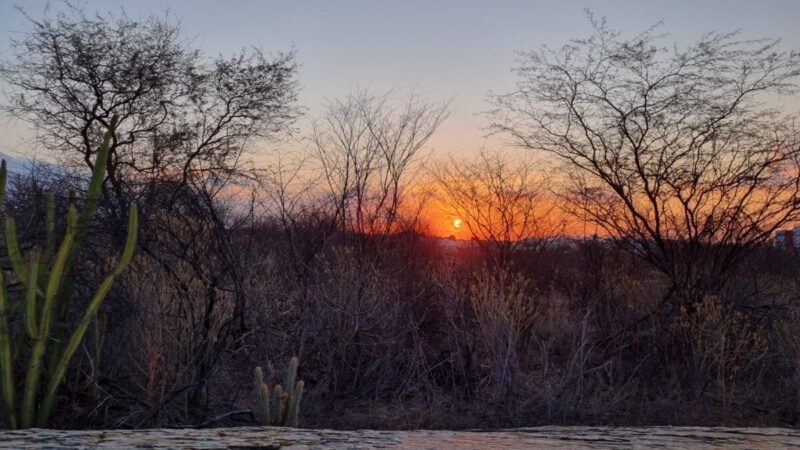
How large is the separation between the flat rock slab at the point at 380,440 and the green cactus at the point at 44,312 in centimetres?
235

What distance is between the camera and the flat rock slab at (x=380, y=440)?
2.40m

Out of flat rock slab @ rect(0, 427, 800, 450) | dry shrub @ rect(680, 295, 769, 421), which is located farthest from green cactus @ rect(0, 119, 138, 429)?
dry shrub @ rect(680, 295, 769, 421)

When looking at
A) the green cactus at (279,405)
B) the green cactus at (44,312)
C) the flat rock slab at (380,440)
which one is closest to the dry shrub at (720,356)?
the green cactus at (279,405)

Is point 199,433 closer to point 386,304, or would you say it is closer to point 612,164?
point 386,304

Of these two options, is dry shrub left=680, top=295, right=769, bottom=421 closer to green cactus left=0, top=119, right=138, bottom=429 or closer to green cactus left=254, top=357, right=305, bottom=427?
green cactus left=254, top=357, right=305, bottom=427

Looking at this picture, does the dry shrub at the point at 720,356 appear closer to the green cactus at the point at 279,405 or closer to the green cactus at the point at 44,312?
the green cactus at the point at 279,405

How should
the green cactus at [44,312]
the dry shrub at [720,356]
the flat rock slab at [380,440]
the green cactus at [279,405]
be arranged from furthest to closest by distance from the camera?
1. the dry shrub at [720,356]
2. the green cactus at [279,405]
3. the green cactus at [44,312]
4. the flat rock slab at [380,440]

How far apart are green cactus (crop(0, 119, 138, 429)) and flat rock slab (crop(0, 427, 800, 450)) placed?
235cm

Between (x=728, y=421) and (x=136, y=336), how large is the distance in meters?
5.92

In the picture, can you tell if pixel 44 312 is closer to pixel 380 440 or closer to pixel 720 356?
pixel 380 440

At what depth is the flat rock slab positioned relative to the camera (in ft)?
7.88

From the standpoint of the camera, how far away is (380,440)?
2.60 meters

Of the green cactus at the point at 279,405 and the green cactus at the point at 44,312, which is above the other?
the green cactus at the point at 44,312

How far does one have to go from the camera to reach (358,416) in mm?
7180
